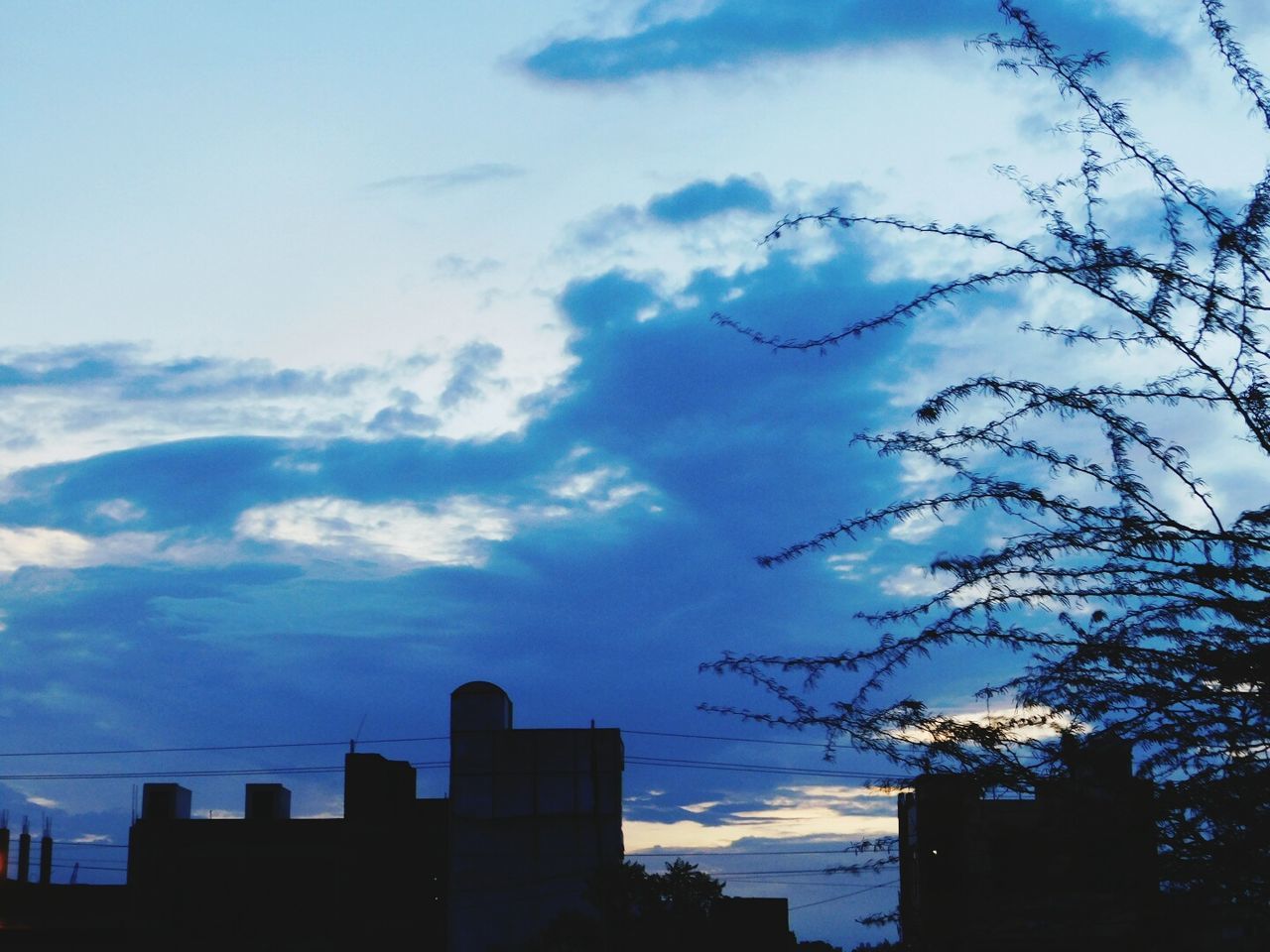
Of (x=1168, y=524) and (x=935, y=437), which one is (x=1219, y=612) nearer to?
(x=1168, y=524)

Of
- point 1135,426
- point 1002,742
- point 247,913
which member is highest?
point 1135,426

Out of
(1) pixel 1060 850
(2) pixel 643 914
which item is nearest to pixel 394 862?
(2) pixel 643 914

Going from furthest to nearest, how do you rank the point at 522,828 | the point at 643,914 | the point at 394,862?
1. the point at 394,862
2. the point at 522,828
3. the point at 643,914

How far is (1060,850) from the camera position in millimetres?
7031

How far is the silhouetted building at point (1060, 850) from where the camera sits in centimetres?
670

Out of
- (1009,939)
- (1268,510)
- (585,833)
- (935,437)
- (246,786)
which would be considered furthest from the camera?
(246,786)

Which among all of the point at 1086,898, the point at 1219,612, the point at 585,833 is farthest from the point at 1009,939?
the point at 585,833

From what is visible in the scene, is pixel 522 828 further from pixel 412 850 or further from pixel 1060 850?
pixel 1060 850

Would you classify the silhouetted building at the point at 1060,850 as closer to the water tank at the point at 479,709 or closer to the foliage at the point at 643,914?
the foliage at the point at 643,914

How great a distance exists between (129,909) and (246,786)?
6.76 m

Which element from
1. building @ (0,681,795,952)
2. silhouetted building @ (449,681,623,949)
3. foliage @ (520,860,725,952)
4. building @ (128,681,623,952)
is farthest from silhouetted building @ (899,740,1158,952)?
silhouetted building @ (449,681,623,949)

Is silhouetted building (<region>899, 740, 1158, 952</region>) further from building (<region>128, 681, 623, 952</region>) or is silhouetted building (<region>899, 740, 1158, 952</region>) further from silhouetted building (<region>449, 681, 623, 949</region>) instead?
silhouetted building (<region>449, 681, 623, 949</region>)

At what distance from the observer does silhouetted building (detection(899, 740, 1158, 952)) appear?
6699mm

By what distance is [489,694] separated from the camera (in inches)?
2167
